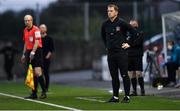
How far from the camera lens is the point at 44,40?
22.6m

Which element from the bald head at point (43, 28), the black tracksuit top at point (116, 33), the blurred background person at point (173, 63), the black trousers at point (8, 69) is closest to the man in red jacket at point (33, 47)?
the black tracksuit top at point (116, 33)

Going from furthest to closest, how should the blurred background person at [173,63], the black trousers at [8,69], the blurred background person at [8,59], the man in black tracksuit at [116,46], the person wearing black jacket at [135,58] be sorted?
the blurred background person at [8,59] → the black trousers at [8,69] → the blurred background person at [173,63] → the person wearing black jacket at [135,58] → the man in black tracksuit at [116,46]

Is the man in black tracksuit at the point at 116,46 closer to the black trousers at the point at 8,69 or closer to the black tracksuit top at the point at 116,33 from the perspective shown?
the black tracksuit top at the point at 116,33

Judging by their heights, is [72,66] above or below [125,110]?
below

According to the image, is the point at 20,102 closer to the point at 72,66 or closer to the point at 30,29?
the point at 30,29

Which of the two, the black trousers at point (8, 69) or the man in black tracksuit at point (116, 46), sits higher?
the man in black tracksuit at point (116, 46)

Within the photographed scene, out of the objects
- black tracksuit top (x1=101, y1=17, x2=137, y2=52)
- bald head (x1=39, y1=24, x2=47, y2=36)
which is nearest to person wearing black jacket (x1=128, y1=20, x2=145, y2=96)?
black tracksuit top (x1=101, y1=17, x2=137, y2=52)

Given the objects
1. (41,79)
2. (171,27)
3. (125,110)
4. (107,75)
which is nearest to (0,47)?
(107,75)

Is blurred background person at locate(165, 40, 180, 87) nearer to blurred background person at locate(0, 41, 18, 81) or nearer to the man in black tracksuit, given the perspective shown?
the man in black tracksuit

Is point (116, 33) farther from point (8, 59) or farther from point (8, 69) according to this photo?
point (8, 59)

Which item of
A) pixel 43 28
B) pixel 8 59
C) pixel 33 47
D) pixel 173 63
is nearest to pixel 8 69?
pixel 8 59

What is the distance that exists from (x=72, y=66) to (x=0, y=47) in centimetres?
525

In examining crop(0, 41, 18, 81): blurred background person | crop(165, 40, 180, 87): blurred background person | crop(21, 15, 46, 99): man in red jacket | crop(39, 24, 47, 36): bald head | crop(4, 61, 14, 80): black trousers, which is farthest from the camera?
crop(0, 41, 18, 81): blurred background person

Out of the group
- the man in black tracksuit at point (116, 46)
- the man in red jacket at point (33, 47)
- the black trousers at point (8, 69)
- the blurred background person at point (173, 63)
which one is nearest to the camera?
the man in black tracksuit at point (116, 46)
